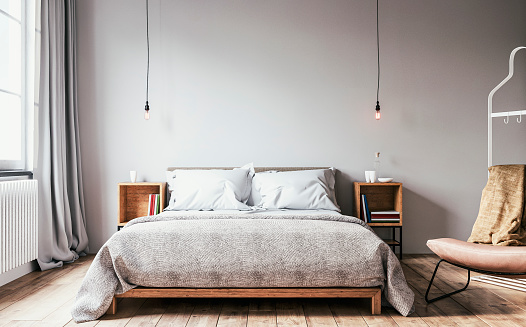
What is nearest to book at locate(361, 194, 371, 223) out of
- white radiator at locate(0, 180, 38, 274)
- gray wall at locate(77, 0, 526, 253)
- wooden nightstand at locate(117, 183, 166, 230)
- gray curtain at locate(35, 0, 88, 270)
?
gray wall at locate(77, 0, 526, 253)

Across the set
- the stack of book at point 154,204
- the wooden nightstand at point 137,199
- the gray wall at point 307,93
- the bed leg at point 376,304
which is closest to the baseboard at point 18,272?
the gray wall at point 307,93

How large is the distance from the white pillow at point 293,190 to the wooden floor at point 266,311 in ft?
3.45

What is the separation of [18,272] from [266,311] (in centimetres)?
217

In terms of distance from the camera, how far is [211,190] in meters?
3.80

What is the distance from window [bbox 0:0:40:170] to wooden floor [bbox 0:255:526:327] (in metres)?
1.13

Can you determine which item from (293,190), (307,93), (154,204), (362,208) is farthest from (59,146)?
(362,208)

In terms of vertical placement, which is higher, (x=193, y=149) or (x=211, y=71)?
(x=211, y=71)

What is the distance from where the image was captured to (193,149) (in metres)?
4.41

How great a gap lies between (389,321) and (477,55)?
3.19 m

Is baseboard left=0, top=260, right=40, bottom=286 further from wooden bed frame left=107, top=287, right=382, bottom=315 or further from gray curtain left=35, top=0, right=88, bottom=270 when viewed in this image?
wooden bed frame left=107, top=287, right=382, bottom=315

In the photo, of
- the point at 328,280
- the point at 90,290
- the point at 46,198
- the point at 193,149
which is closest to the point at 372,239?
the point at 328,280

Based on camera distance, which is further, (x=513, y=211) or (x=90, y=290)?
(x=513, y=211)

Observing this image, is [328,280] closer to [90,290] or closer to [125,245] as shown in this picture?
[125,245]

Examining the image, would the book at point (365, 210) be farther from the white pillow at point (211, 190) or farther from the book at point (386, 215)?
the white pillow at point (211, 190)
